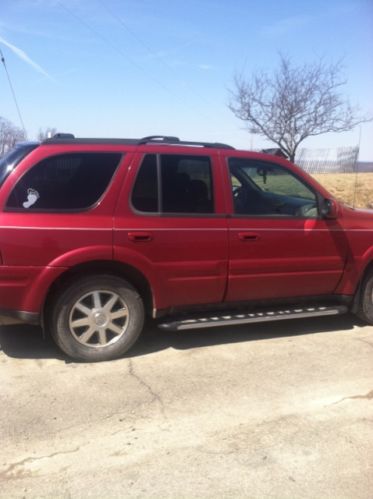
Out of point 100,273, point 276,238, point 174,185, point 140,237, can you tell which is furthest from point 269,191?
point 100,273

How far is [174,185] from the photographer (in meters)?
4.25

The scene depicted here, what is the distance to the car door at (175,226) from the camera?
4059mm

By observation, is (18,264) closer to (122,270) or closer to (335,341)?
(122,270)

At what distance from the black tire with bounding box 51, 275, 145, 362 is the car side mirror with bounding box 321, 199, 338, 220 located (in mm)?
1969

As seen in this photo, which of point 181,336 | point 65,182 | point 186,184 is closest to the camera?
point 65,182

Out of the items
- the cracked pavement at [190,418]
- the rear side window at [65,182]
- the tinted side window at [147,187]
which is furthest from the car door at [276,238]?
the rear side window at [65,182]

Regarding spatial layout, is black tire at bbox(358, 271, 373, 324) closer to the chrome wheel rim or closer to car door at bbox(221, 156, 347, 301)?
car door at bbox(221, 156, 347, 301)

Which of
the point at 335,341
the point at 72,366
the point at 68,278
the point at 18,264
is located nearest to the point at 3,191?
the point at 18,264

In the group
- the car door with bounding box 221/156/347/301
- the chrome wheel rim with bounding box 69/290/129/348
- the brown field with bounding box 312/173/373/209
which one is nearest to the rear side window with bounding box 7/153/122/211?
the chrome wheel rim with bounding box 69/290/129/348

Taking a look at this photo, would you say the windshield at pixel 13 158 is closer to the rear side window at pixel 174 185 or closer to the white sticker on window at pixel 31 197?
the white sticker on window at pixel 31 197

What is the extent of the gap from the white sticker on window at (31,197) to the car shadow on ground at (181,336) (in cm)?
134

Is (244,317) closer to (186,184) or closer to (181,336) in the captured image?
(181,336)

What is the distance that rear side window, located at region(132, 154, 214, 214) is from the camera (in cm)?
415

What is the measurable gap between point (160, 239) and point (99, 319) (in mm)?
848
